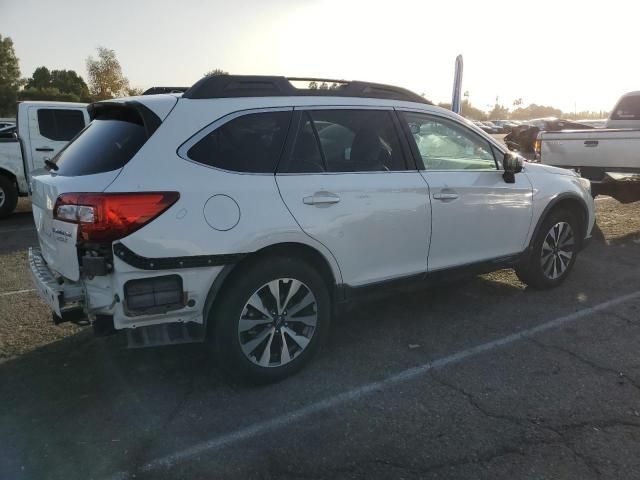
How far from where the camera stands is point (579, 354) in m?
3.92

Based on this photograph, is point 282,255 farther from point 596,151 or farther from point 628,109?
point 628,109

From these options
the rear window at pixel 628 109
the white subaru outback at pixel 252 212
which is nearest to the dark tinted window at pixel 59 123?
the white subaru outback at pixel 252 212

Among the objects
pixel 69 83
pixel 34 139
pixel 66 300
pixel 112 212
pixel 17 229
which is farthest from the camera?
pixel 69 83

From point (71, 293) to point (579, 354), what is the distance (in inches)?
134

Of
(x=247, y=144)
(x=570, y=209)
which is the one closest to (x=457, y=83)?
(x=570, y=209)

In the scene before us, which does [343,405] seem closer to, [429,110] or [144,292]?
[144,292]

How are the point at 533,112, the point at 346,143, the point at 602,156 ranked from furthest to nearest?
the point at 533,112, the point at 602,156, the point at 346,143

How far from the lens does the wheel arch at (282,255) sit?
3160 millimetres

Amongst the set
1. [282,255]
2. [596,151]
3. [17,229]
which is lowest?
[17,229]

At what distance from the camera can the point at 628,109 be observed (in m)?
10.2

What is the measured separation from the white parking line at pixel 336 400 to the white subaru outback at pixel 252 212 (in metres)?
0.38

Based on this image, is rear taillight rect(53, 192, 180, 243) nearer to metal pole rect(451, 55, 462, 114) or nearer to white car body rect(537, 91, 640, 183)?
white car body rect(537, 91, 640, 183)

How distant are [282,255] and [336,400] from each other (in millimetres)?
950

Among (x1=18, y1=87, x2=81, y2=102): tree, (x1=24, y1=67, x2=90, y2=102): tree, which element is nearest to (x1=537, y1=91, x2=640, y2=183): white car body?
(x1=18, y1=87, x2=81, y2=102): tree
